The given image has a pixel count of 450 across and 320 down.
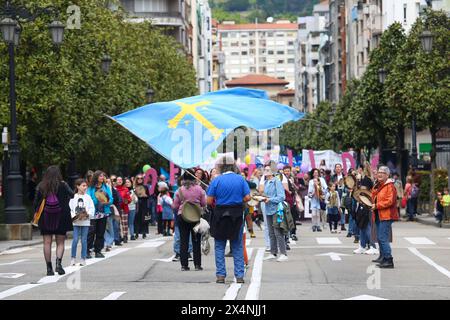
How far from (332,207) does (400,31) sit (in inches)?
941

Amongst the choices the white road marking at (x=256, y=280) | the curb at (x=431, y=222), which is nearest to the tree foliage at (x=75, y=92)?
the curb at (x=431, y=222)

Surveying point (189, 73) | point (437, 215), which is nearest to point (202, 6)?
point (189, 73)

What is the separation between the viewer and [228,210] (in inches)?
738

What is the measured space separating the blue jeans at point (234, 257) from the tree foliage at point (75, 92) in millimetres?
20978

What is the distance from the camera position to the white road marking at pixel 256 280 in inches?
634

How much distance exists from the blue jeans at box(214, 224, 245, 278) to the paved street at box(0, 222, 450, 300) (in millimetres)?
180

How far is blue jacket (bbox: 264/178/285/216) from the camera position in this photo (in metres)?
23.8

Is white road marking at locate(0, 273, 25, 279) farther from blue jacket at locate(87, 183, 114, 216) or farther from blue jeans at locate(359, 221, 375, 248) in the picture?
blue jeans at locate(359, 221, 375, 248)

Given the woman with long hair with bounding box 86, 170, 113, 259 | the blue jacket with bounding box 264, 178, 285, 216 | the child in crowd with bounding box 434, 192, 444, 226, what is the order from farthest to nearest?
the child in crowd with bounding box 434, 192, 444, 226 < the woman with long hair with bounding box 86, 170, 113, 259 < the blue jacket with bounding box 264, 178, 285, 216

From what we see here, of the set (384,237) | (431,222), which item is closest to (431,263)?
(384,237)

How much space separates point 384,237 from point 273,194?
9.96 feet

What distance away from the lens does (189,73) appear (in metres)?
81.4

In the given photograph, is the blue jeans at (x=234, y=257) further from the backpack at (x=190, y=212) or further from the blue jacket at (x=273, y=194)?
the blue jacket at (x=273, y=194)

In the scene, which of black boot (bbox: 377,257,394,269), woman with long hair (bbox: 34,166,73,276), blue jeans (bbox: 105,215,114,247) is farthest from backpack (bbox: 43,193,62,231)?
blue jeans (bbox: 105,215,114,247)
